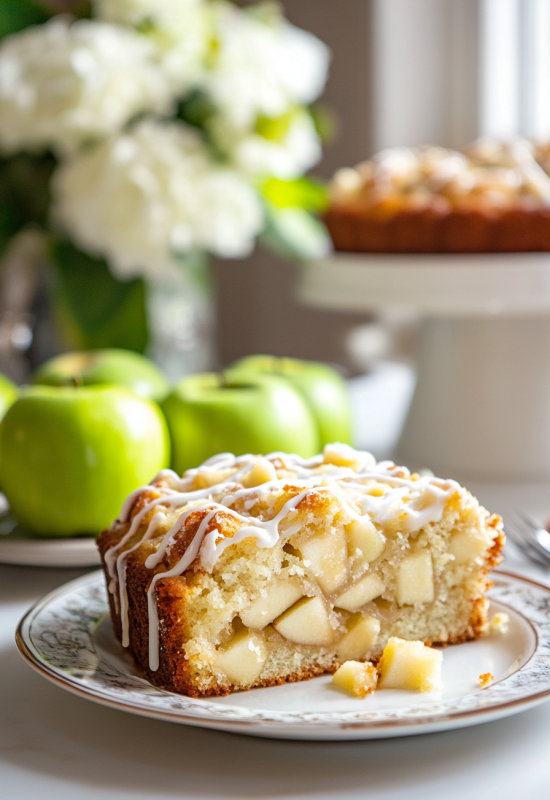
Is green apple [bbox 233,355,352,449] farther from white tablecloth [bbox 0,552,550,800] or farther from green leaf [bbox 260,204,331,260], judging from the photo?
white tablecloth [bbox 0,552,550,800]

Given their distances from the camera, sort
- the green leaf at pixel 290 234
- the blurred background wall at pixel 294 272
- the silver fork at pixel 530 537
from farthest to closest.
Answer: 1. the blurred background wall at pixel 294 272
2. the green leaf at pixel 290 234
3. the silver fork at pixel 530 537

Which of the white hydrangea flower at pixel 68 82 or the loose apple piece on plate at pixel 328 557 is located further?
the white hydrangea flower at pixel 68 82

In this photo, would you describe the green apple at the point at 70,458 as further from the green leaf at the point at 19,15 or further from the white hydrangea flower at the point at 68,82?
the green leaf at the point at 19,15

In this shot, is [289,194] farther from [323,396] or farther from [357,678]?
[357,678]

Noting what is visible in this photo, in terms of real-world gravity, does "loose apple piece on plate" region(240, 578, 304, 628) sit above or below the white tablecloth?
above

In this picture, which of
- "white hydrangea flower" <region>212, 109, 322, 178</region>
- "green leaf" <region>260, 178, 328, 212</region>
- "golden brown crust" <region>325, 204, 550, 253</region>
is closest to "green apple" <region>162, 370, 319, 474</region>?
"golden brown crust" <region>325, 204, 550, 253</region>

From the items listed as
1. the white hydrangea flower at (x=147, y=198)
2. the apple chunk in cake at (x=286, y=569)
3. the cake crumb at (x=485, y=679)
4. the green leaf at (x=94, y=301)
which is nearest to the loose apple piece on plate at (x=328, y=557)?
the apple chunk in cake at (x=286, y=569)

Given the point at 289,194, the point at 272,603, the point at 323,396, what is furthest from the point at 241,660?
the point at 289,194

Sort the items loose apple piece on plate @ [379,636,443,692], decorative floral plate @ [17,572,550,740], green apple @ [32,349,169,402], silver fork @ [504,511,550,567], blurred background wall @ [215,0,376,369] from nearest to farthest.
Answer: decorative floral plate @ [17,572,550,740]
loose apple piece on plate @ [379,636,443,692]
silver fork @ [504,511,550,567]
green apple @ [32,349,169,402]
blurred background wall @ [215,0,376,369]

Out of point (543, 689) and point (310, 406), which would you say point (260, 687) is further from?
point (310, 406)
